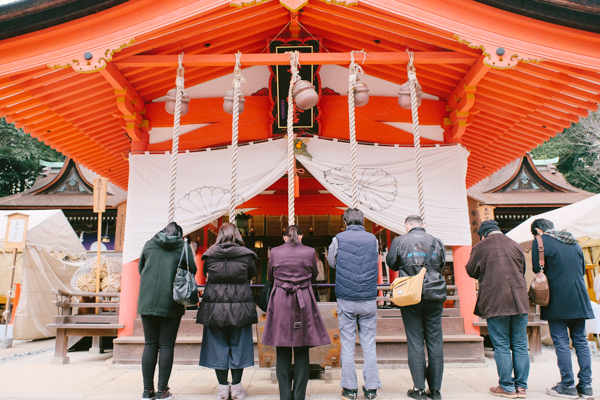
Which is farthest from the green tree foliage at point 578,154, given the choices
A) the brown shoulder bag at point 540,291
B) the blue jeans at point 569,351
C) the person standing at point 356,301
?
the person standing at point 356,301

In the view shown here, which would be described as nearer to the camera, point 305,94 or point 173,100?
point 305,94

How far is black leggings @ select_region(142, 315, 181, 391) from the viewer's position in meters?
3.49

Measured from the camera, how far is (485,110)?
6.04 m

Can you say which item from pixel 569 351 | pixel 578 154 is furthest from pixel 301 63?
pixel 578 154

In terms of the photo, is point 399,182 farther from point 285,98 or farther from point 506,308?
point 506,308

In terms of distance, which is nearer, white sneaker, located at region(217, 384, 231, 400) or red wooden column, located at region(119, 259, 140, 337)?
white sneaker, located at region(217, 384, 231, 400)

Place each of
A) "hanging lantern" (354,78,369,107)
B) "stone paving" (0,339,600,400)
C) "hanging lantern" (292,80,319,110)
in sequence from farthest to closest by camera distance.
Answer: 1. "hanging lantern" (354,78,369,107)
2. "hanging lantern" (292,80,319,110)
3. "stone paving" (0,339,600,400)

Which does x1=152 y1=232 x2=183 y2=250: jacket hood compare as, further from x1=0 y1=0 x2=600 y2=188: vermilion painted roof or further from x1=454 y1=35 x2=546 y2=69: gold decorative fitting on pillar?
x1=454 y1=35 x2=546 y2=69: gold decorative fitting on pillar

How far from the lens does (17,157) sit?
56.4ft

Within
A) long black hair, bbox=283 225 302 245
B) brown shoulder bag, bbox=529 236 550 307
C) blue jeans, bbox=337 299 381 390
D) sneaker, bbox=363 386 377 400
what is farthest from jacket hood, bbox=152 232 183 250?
brown shoulder bag, bbox=529 236 550 307

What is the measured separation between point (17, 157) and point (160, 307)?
1794 centimetres

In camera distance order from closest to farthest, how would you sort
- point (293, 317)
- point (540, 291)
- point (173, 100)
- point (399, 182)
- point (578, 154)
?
point (293, 317) → point (540, 291) → point (173, 100) → point (399, 182) → point (578, 154)

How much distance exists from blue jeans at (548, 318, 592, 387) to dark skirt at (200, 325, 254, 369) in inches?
113

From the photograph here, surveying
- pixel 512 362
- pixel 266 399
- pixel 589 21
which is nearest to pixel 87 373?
pixel 266 399
